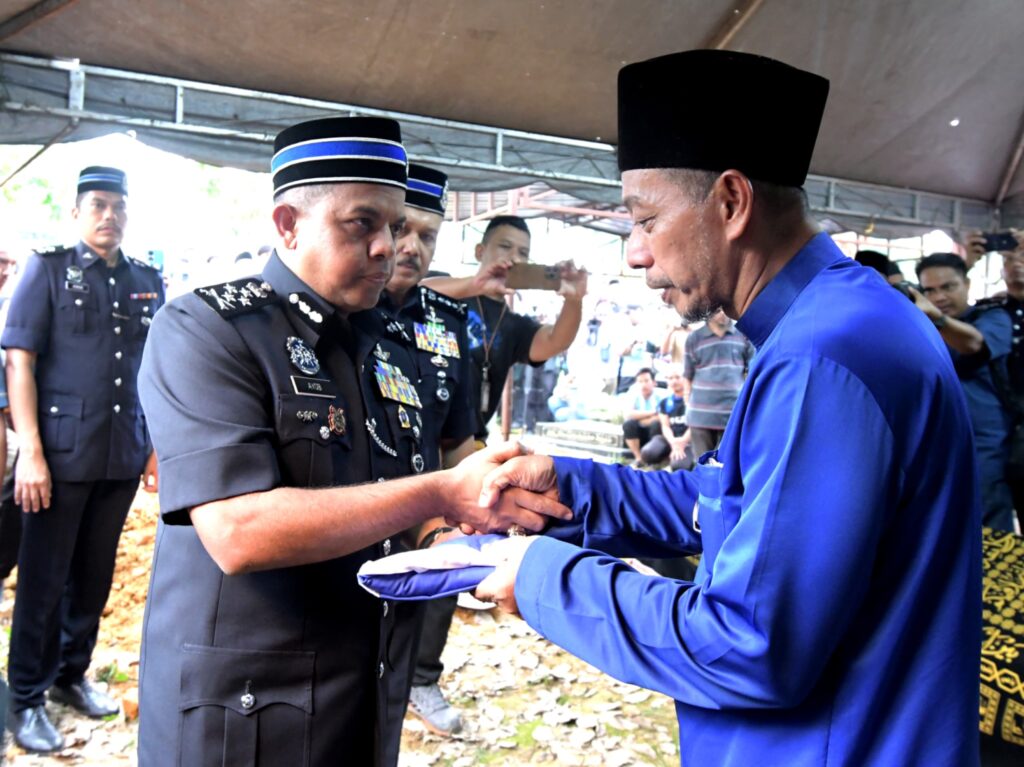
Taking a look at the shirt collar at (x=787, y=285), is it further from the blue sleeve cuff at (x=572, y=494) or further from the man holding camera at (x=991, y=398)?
the man holding camera at (x=991, y=398)

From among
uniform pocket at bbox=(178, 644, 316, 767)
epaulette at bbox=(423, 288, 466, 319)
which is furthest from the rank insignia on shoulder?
epaulette at bbox=(423, 288, 466, 319)

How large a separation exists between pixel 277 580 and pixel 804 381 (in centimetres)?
123

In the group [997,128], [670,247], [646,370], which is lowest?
[646,370]

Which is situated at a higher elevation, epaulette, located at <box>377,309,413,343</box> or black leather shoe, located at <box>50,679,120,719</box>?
epaulette, located at <box>377,309,413,343</box>

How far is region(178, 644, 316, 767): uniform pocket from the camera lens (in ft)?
5.60

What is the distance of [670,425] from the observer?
9898 mm

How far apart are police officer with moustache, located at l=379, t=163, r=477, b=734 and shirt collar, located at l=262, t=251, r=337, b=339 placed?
46 cm

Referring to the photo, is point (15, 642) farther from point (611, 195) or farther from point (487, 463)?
point (611, 195)

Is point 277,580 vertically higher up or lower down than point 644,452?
higher up

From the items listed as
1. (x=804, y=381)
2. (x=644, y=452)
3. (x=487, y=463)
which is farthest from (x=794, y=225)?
(x=644, y=452)

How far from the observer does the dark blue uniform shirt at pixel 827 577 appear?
3.62 feet

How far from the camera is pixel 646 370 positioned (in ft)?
38.6

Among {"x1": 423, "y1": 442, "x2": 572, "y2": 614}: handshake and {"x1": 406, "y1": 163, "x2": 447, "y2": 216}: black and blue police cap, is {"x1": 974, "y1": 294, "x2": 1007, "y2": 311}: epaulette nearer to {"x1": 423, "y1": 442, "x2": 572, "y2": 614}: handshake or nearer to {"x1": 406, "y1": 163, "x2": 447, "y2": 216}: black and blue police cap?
{"x1": 406, "y1": 163, "x2": 447, "y2": 216}: black and blue police cap

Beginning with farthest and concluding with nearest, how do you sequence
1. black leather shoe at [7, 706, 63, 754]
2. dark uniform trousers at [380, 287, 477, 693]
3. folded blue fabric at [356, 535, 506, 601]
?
black leather shoe at [7, 706, 63, 754], dark uniform trousers at [380, 287, 477, 693], folded blue fabric at [356, 535, 506, 601]
